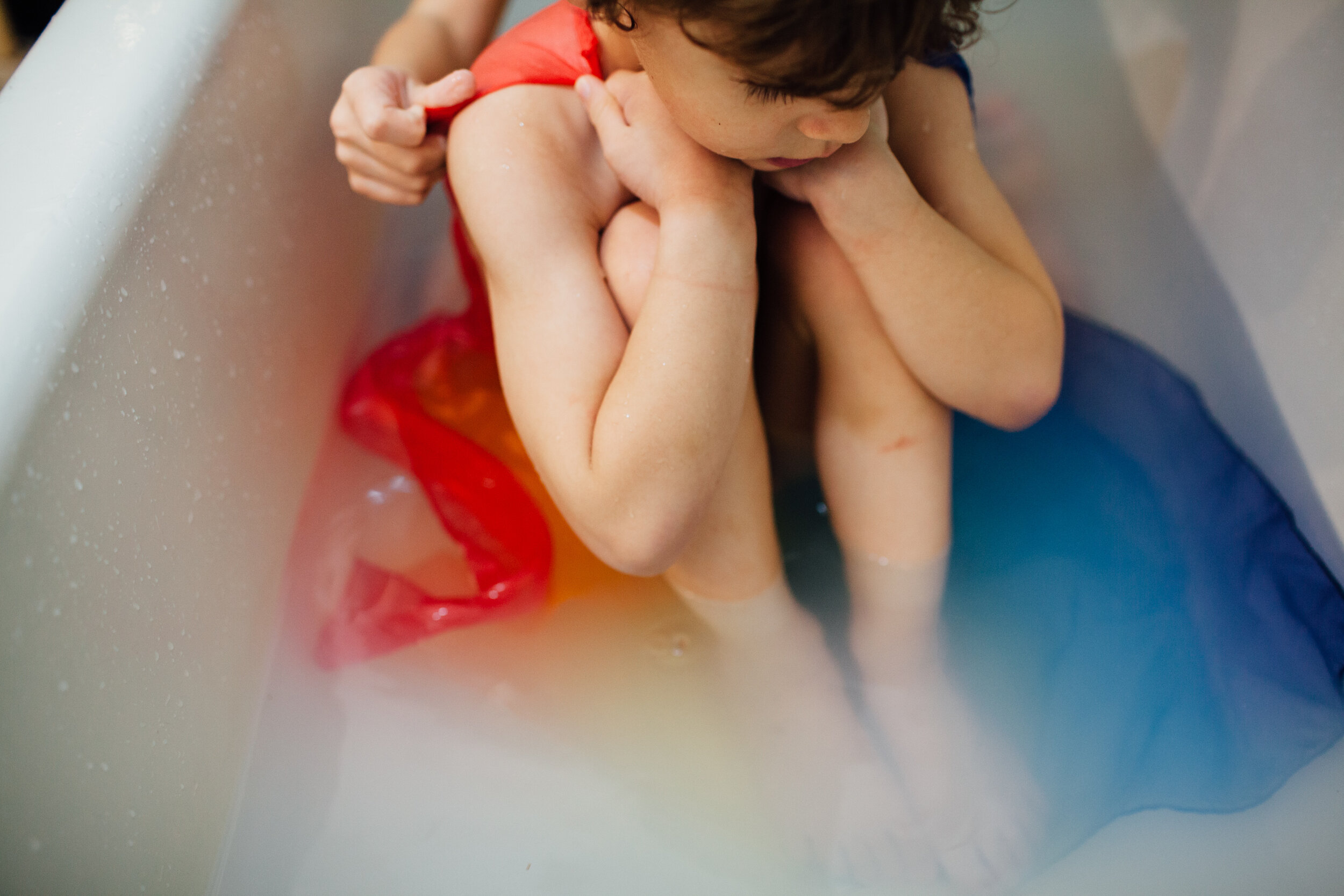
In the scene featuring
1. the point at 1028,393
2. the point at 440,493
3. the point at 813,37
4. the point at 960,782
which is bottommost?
the point at 960,782

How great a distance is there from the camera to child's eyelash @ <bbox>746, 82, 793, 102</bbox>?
19.4 inches

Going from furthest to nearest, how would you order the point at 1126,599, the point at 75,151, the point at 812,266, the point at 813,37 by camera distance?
the point at 1126,599, the point at 812,266, the point at 75,151, the point at 813,37

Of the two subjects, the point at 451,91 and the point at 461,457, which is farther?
the point at 461,457

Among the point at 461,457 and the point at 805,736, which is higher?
the point at 461,457

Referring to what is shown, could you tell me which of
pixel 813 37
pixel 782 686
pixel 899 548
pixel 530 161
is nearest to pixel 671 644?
pixel 782 686

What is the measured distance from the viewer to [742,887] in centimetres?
73

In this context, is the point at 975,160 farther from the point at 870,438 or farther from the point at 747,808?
the point at 747,808

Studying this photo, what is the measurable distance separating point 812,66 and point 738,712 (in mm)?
552

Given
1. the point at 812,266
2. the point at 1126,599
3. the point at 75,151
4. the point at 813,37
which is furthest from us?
the point at 1126,599

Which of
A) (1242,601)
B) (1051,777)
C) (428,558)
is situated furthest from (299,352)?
(1242,601)

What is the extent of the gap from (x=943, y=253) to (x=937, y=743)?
16.2 inches

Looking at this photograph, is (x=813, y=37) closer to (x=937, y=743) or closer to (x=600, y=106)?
(x=600, y=106)

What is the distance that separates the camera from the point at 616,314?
64 centimetres

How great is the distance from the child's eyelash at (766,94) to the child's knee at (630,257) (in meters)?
0.16
